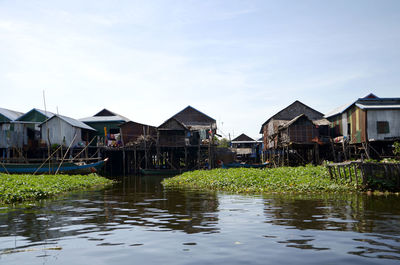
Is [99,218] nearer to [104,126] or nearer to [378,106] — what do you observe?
[378,106]

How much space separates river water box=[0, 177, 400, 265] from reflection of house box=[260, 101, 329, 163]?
21.1 metres

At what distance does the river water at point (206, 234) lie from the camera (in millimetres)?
4836

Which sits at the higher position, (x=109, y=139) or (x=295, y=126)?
(x=295, y=126)

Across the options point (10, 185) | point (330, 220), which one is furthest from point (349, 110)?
point (10, 185)

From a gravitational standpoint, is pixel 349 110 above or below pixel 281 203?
above

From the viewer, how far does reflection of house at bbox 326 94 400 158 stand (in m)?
27.2

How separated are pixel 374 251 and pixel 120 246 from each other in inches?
157

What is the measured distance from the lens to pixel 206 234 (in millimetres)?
6336

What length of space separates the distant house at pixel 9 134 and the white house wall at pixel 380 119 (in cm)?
3391

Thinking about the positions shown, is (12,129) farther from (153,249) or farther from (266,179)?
(153,249)

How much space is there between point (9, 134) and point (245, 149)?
29.9 meters

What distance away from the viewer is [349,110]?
1206 inches

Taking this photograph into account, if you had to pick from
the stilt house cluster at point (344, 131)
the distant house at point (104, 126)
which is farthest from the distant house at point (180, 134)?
the stilt house cluster at point (344, 131)

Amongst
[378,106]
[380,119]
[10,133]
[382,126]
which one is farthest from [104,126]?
[382,126]
